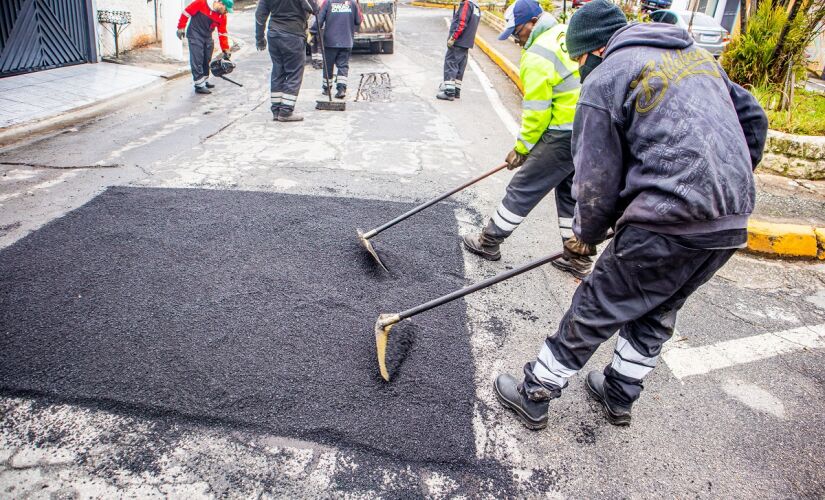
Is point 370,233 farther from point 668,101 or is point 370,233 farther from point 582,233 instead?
point 668,101

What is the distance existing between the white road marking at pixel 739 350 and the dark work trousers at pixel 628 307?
1.93 ft

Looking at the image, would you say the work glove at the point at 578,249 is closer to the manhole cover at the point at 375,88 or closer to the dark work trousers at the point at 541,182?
the dark work trousers at the point at 541,182

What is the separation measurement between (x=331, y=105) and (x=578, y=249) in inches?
217

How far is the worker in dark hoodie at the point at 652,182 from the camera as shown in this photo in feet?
5.70

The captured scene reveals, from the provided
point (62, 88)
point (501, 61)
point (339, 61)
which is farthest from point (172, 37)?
point (501, 61)

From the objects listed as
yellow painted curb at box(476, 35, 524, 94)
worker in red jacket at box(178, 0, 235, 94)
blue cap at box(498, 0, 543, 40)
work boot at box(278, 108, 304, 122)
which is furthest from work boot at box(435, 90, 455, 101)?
blue cap at box(498, 0, 543, 40)

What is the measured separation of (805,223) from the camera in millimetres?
4156

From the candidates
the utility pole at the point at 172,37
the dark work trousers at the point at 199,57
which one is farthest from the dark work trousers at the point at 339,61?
the utility pole at the point at 172,37

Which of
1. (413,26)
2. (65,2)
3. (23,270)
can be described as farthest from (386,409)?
(413,26)

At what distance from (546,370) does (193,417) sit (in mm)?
1496

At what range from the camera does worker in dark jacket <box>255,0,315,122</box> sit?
634 cm

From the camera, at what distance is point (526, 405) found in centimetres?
221

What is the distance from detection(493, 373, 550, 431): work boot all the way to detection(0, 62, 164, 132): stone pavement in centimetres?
611

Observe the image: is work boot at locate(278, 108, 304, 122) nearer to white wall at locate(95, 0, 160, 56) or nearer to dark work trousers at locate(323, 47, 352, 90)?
dark work trousers at locate(323, 47, 352, 90)
